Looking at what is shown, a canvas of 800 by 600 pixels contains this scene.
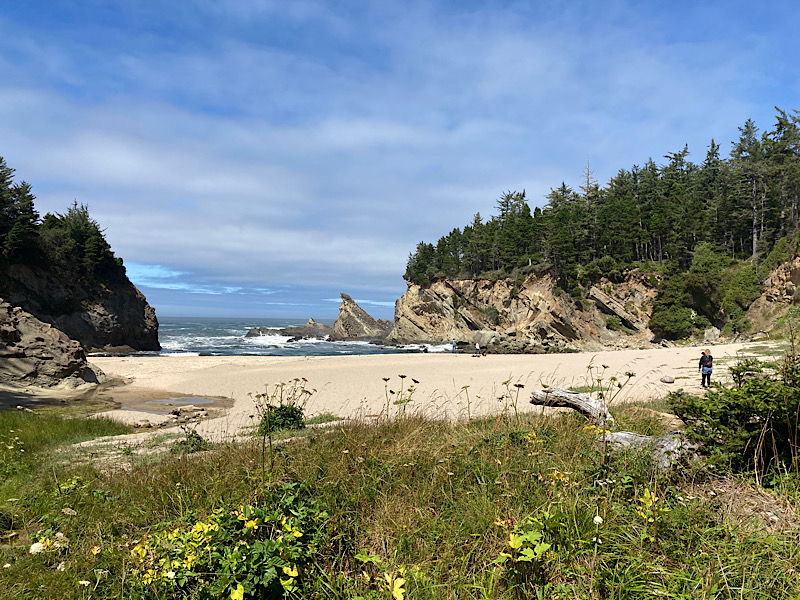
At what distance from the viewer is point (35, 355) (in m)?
17.0

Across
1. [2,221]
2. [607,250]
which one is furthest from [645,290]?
[2,221]

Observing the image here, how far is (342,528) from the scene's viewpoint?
10.1 ft

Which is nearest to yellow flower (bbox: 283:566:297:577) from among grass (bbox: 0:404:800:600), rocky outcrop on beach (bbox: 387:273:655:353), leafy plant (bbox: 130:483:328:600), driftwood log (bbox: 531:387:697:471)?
leafy plant (bbox: 130:483:328:600)

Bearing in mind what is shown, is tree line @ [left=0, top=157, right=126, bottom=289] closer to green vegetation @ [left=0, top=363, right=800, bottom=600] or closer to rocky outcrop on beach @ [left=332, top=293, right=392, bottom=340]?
rocky outcrop on beach @ [left=332, top=293, right=392, bottom=340]

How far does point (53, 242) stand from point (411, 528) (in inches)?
2094

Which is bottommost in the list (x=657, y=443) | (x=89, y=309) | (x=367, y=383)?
(x=367, y=383)

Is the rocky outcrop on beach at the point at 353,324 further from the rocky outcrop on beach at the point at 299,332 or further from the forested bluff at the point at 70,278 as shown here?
the forested bluff at the point at 70,278

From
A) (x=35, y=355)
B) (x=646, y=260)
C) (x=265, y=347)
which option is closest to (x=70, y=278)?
(x=265, y=347)

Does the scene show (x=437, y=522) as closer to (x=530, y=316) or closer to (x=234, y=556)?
(x=234, y=556)

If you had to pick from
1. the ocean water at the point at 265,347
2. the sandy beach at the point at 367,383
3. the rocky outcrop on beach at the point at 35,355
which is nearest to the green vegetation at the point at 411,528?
the sandy beach at the point at 367,383

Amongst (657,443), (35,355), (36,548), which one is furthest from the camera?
(35,355)

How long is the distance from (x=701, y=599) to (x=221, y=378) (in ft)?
79.4

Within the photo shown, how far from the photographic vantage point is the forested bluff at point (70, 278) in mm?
38969

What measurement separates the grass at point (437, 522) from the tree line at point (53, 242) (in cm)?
4608
